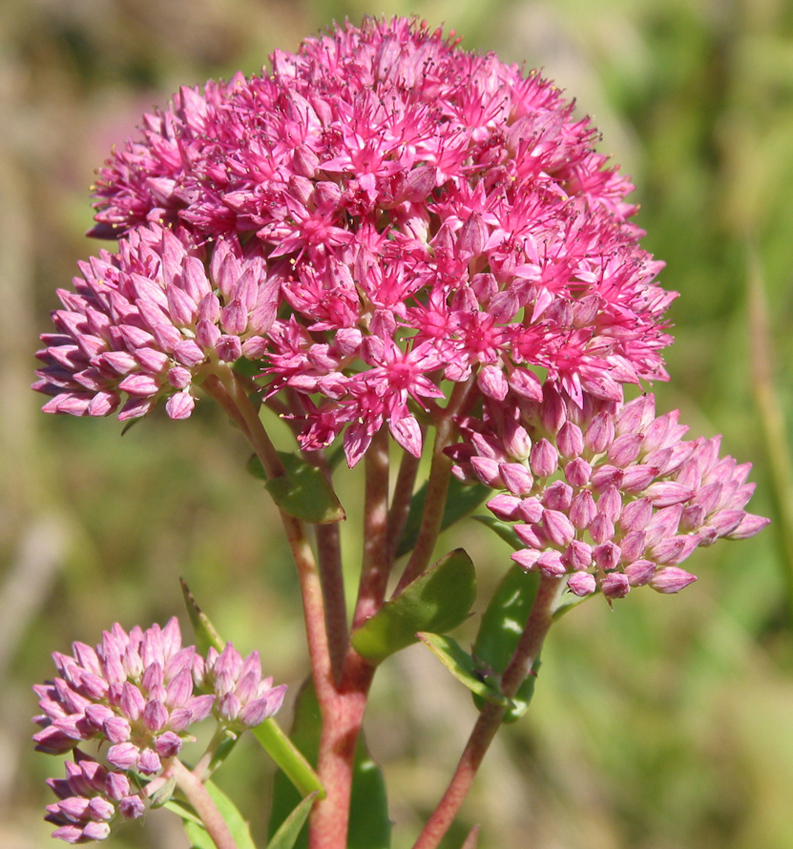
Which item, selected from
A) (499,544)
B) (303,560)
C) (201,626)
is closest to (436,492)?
(303,560)

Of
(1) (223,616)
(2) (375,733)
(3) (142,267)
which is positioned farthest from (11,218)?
(3) (142,267)

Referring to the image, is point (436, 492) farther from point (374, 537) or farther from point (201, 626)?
point (201, 626)

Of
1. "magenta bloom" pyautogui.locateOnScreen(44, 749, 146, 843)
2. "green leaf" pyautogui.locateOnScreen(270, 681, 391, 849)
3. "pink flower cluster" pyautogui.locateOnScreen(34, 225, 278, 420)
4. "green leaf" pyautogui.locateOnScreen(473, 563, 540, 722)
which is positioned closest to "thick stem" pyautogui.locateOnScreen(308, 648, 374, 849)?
"green leaf" pyautogui.locateOnScreen(270, 681, 391, 849)

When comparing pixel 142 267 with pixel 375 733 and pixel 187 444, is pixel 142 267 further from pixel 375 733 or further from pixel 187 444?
pixel 187 444

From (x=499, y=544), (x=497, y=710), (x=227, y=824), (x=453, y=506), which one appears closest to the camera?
(x=497, y=710)

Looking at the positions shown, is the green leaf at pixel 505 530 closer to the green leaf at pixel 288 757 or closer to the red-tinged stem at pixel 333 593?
the red-tinged stem at pixel 333 593

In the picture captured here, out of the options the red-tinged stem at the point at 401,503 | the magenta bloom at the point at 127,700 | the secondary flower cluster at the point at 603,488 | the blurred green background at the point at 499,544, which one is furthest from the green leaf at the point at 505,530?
the blurred green background at the point at 499,544
